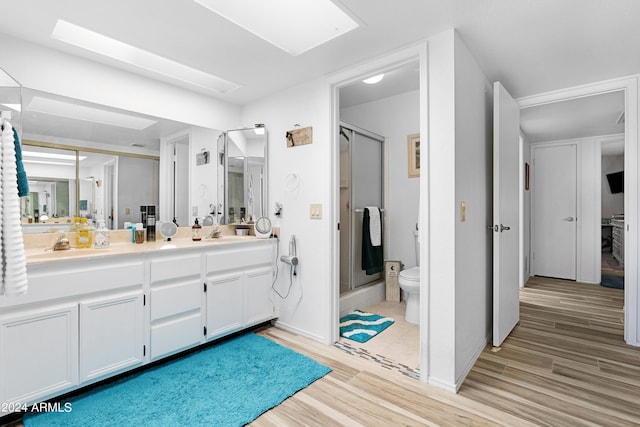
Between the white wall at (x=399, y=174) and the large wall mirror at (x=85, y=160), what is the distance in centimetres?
221

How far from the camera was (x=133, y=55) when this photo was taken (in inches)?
93.9

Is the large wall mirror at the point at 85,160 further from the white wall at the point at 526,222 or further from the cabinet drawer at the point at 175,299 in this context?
the white wall at the point at 526,222

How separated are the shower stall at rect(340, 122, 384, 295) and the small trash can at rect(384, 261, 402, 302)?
0.59 feet

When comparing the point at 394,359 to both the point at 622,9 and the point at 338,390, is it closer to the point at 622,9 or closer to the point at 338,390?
the point at 338,390

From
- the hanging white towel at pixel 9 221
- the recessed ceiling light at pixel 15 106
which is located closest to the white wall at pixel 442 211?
the hanging white towel at pixel 9 221

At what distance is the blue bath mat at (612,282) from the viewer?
14.8 ft

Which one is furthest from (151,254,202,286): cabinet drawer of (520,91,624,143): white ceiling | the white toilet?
(520,91,624,143): white ceiling

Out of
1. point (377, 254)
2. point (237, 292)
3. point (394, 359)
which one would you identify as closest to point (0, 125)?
point (237, 292)

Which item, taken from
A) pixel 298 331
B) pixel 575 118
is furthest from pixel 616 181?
pixel 298 331

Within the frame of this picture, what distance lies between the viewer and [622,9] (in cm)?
174

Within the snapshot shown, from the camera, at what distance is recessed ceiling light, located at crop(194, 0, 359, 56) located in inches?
70.6

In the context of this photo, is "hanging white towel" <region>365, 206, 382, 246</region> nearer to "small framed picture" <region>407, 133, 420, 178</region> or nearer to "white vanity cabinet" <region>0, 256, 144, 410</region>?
"small framed picture" <region>407, 133, 420, 178</region>

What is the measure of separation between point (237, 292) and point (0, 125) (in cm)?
181

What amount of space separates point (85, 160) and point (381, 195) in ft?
9.38
